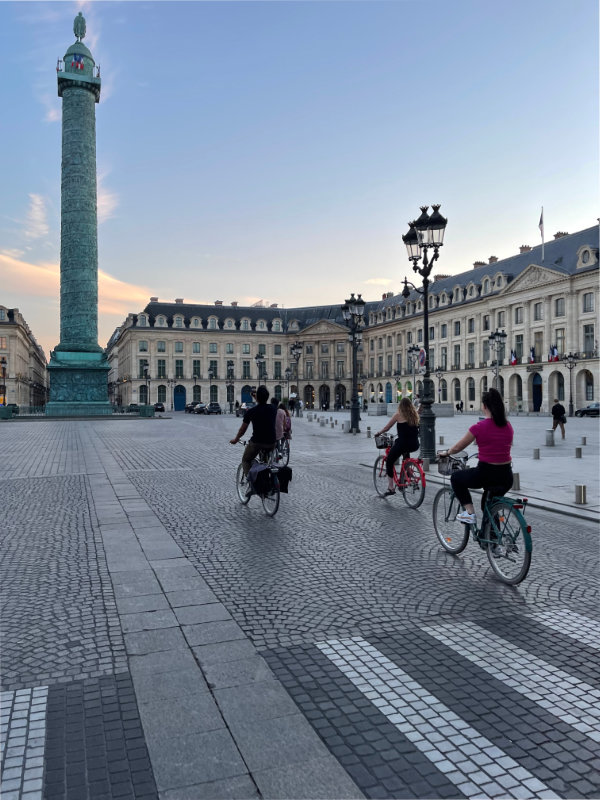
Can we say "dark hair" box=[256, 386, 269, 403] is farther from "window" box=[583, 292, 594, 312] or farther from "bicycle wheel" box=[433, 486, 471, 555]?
"window" box=[583, 292, 594, 312]

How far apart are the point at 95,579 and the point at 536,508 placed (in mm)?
6898

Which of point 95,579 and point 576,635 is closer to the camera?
point 576,635

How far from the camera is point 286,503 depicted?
10.1 meters

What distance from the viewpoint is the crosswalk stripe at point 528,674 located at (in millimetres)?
3504

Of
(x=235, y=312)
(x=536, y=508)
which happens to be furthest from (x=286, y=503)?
(x=235, y=312)

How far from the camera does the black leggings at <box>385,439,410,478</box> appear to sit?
964 cm

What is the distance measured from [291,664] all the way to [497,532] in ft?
9.59

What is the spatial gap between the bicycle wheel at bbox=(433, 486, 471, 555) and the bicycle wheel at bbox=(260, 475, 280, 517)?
2.39m

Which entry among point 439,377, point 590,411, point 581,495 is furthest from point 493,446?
point 439,377

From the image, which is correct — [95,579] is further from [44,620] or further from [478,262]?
[478,262]

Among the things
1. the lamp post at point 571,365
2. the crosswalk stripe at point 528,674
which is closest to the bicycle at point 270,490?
the crosswalk stripe at point 528,674

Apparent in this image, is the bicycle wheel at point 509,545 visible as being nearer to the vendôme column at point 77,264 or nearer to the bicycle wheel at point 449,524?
the bicycle wheel at point 449,524

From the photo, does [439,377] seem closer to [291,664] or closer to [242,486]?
[242,486]

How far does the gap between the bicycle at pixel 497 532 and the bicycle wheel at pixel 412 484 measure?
2352mm
